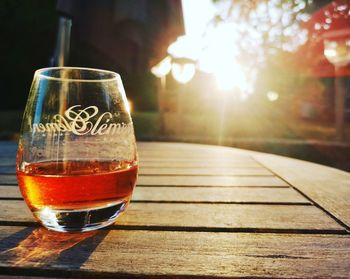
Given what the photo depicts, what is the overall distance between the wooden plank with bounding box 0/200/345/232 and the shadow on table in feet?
0.27

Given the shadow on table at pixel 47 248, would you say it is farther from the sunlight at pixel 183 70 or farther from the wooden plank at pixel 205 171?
the sunlight at pixel 183 70

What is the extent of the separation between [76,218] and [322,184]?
0.70 m

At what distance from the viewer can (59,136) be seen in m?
0.56

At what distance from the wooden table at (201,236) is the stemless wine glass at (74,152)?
0.04m

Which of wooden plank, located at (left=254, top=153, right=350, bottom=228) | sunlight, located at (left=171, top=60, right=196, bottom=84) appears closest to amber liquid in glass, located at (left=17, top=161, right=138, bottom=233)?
wooden plank, located at (left=254, top=153, right=350, bottom=228)

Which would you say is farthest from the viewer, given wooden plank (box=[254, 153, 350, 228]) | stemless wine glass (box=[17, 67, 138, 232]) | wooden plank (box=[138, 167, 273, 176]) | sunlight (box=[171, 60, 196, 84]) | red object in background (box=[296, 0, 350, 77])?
sunlight (box=[171, 60, 196, 84])

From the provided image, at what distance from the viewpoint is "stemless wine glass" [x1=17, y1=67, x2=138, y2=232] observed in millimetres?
532

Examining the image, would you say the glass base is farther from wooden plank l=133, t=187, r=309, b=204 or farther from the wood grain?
the wood grain

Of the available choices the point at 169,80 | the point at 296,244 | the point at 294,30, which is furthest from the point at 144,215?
the point at 169,80

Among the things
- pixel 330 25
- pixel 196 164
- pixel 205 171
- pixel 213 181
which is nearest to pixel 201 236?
pixel 213 181

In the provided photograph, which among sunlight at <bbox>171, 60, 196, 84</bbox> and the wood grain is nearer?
the wood grain

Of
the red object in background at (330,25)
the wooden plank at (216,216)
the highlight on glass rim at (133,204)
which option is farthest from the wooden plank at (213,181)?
the red object in background at (330,25)

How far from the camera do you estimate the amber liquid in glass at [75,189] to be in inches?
20.7

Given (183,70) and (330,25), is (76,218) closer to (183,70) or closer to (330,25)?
(183,70)
